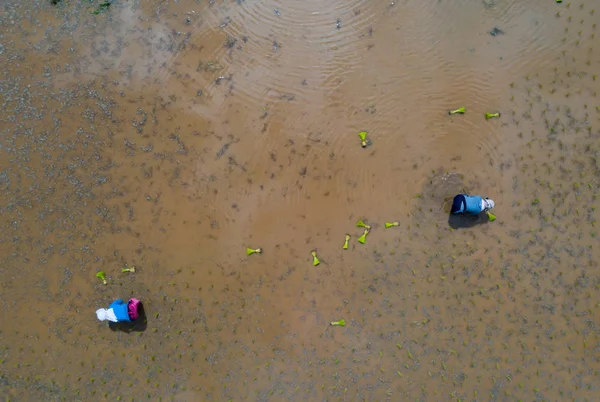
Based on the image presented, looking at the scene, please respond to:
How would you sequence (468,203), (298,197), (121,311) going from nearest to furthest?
(468,203) < (121,311) < (298,197)

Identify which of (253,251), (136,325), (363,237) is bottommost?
(136,325)

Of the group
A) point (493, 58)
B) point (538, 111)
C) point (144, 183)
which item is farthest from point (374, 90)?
point (144, 183)

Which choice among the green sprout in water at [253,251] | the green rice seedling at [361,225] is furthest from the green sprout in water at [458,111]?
the green sprout in water at [253,251]

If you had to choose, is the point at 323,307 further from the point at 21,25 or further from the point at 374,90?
the point at 21,25

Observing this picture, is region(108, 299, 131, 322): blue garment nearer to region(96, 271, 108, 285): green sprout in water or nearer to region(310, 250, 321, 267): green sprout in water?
region(96, 271, 108, 285): green sprout in water

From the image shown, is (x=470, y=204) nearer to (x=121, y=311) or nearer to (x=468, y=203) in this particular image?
(x=468, y=203)

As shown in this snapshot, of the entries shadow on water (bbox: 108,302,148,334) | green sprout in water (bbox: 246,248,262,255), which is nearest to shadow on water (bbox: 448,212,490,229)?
green sprout in water (bbox: 246,248,262,255)

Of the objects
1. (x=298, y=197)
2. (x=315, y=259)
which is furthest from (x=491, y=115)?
(x=315, y=259)

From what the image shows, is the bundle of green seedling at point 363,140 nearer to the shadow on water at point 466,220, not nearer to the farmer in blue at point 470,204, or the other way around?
the farmer in blue at point 470,204
